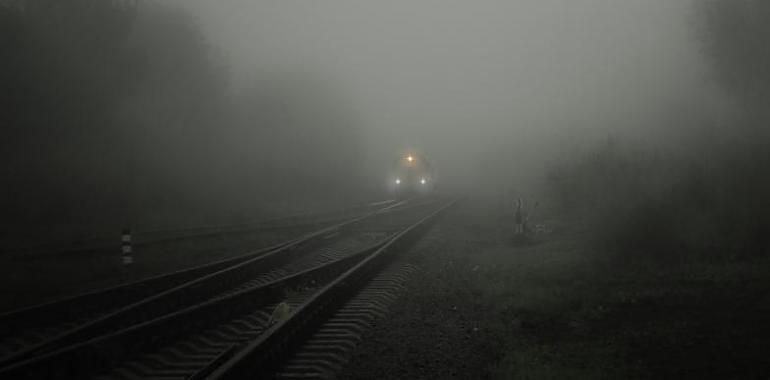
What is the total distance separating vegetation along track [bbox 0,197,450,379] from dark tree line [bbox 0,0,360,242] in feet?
36.4

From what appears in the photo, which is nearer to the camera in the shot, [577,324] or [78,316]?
[577,324]

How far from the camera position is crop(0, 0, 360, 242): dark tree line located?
19.1m

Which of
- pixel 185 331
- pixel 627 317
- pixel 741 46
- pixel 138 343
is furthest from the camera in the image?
pixel 741 46

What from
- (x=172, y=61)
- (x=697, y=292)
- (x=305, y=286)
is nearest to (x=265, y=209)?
(x=172, y=61)

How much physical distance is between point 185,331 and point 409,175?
3290cm

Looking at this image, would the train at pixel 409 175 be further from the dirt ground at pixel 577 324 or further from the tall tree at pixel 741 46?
the dirt ground at pixel 577 324

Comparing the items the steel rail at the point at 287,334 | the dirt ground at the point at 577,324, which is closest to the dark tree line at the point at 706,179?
the dirt ground at the point at 577,324

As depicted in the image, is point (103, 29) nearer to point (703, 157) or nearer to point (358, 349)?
point (358, 349)

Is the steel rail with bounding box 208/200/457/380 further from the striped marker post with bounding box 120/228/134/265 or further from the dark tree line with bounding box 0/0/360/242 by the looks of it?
the dark tree line with bounding box 0/0/360/242

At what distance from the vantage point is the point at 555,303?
8102 millimetres

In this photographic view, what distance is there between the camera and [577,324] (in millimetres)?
7188

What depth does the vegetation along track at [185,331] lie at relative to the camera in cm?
573

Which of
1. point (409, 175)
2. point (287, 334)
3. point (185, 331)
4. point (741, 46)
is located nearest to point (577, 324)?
point (287, 334)

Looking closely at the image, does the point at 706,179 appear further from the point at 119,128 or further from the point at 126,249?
the point at 119,128
